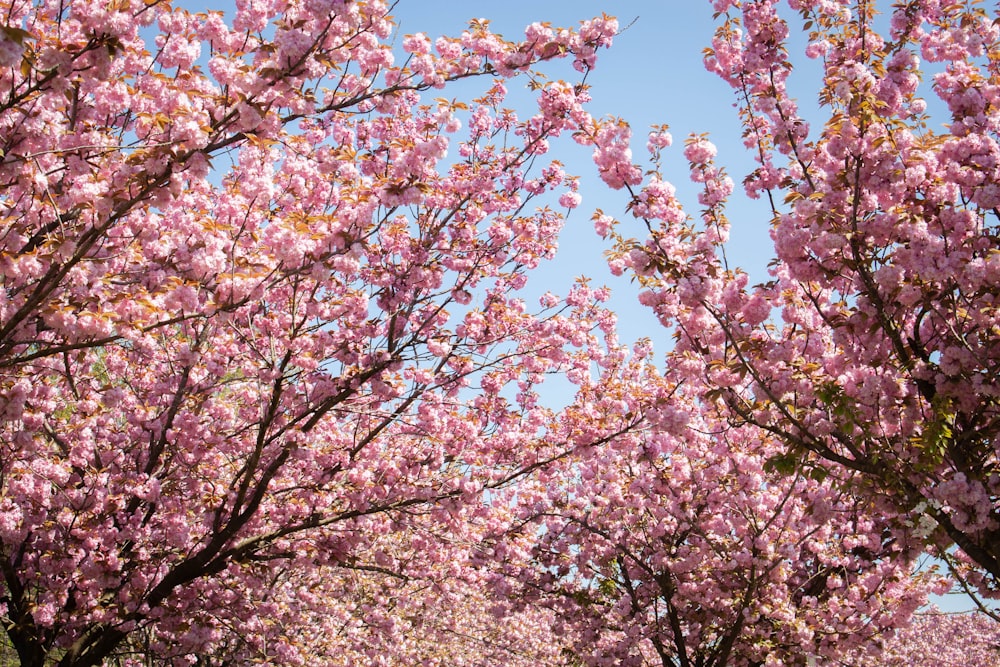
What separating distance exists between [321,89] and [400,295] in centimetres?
226

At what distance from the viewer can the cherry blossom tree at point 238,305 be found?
5.41 meters

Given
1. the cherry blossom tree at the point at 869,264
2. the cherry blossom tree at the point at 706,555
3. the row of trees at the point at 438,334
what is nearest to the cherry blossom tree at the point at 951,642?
the cherry blossom tree at the point at 706,555

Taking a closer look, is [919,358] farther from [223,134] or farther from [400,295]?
[223,134]

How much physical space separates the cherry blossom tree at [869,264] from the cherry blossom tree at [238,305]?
196 centimetres

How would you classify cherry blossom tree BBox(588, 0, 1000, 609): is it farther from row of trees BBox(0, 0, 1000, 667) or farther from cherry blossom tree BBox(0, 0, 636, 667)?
cherry blossom tree BBox(0, 0, 636, 667)

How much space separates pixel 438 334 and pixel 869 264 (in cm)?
466

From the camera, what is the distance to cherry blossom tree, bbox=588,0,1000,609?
5469mm

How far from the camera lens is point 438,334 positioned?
8500 mm

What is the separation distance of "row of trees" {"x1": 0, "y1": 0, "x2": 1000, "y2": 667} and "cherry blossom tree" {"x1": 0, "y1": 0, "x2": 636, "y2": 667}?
1.9 inches

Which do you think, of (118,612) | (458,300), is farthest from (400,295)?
(118,612)

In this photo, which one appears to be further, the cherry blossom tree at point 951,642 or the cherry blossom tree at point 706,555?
the cherry blossom tree at point 951,642

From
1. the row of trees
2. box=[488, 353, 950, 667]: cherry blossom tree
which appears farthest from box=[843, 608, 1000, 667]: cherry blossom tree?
the row of trees

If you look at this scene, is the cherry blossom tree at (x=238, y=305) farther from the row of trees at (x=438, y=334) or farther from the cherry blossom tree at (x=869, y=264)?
the cherry blossom tree at (x=869, y=264)

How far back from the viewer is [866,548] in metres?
10.6
